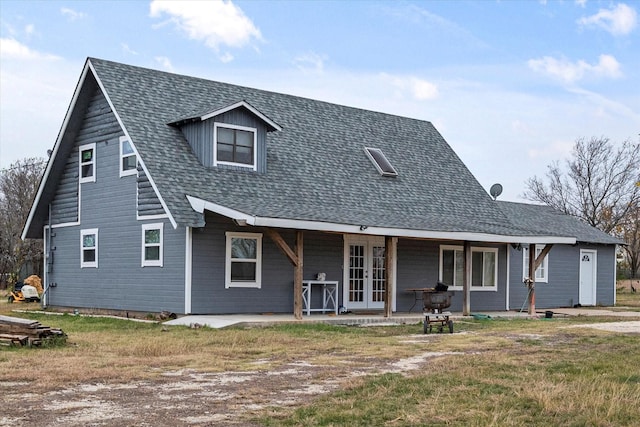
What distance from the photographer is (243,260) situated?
776 inches

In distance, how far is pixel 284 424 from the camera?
750 centimetres

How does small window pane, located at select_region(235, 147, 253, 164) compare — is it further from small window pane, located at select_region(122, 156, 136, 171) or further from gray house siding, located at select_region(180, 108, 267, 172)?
small window pane, located at select_region(122, 156, 136, 171)

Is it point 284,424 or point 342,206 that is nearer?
point 284,424

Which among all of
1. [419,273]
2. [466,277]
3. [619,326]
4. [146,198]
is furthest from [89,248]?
[619,326]

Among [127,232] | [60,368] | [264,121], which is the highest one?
[264,121]

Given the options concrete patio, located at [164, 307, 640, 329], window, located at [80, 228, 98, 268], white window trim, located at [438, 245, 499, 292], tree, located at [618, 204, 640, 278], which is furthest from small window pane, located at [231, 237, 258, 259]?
tree, located at [618, 204, 640, 278]

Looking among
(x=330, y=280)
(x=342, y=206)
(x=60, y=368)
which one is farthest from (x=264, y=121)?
(x=60, y=368)

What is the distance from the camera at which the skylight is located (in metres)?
24.1

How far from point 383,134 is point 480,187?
11.4 feet

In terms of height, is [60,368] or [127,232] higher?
[127,232]

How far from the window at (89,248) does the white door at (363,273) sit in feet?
21.1

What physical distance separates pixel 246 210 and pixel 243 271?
2533 mm

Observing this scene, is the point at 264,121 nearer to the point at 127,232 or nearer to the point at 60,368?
the point at 127,232

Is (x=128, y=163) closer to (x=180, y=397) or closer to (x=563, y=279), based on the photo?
(x=180, y=397)
